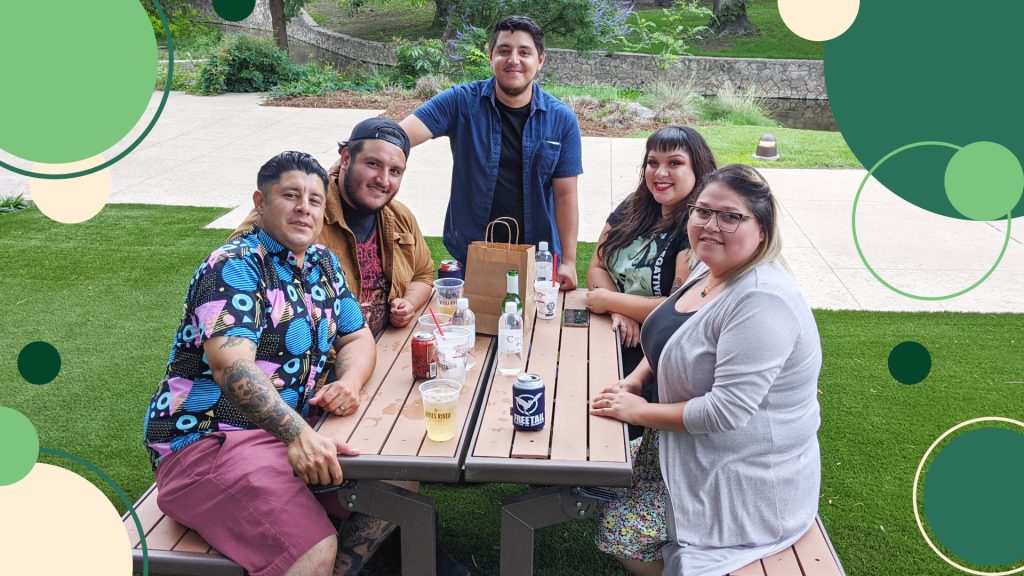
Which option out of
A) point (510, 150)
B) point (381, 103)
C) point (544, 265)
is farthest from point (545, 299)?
point (381, 103)

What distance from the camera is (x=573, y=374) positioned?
3.14 metres

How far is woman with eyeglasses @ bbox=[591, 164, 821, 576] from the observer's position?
8.25 feet

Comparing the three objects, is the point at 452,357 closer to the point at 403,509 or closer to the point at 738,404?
the point at 403,509

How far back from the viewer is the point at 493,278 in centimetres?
334

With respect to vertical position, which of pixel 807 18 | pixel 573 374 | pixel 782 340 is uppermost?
pixel 807 18

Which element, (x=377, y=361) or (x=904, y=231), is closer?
(x=377, y=361)

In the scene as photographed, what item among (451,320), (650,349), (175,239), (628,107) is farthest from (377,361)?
(628,107)

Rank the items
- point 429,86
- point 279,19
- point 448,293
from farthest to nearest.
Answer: point 279,19
point 429,86
point 448,293

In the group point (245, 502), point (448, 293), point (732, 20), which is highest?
point (448, 293)

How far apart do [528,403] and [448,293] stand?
111 cm

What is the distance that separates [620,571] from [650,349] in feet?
3.27

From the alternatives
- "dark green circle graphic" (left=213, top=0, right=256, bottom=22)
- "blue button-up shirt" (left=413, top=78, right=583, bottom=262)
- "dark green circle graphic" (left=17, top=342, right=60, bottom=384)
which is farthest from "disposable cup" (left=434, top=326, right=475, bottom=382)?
"dark green circle graphic" (left=17, top=342, right=60, bottom=384)

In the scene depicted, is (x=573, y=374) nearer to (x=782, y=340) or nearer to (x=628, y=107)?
(x=782, y=340)

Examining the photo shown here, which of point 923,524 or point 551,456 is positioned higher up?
point 551,456
